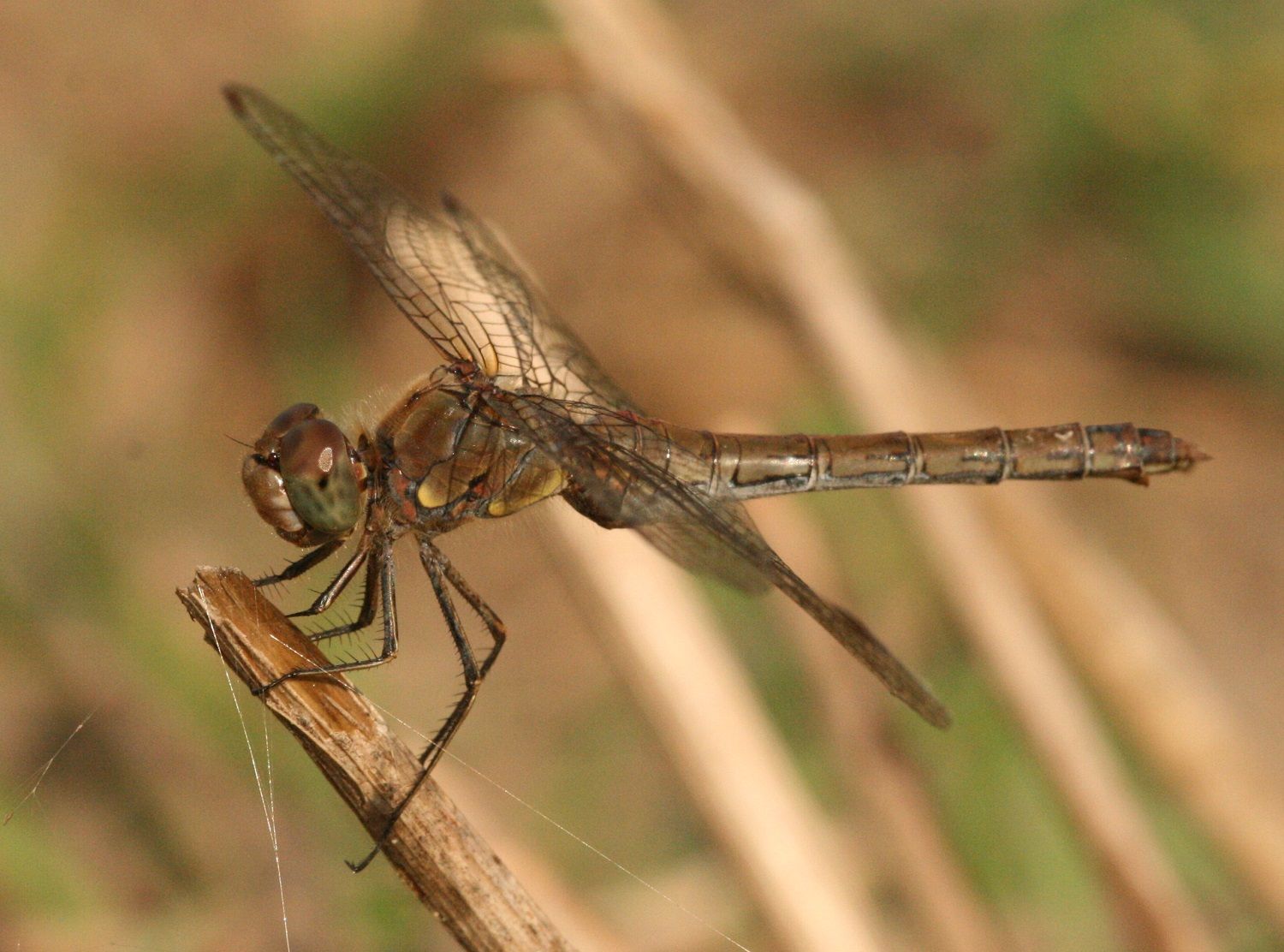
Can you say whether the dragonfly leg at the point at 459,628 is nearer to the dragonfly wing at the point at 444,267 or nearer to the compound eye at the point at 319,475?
the compound eye at the point at 319,475

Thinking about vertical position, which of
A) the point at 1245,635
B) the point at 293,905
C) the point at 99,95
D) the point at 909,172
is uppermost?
the point at 909,172

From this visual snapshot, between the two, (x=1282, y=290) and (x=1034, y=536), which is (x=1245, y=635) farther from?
(x=1034, y=536)

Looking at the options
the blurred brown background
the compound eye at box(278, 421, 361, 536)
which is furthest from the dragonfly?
the blurred brown background

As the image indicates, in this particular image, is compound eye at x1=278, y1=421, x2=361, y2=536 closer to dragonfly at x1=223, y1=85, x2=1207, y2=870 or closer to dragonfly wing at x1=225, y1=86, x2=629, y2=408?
dragonfly at x1=223, y1=85, x2=1207, y2=870

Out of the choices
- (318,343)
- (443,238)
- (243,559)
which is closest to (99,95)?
(318,343)

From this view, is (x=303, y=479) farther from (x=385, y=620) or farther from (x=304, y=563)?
(x=385, y=620)

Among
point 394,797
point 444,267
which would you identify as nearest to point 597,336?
point 444,267

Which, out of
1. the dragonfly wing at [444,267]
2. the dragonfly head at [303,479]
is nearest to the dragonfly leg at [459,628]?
the dragonfly head at [303,479]
